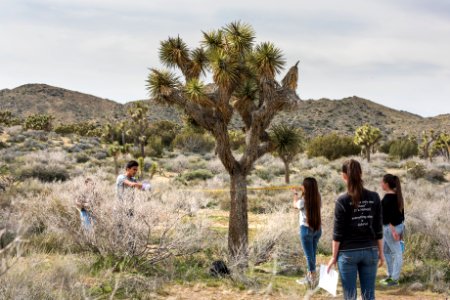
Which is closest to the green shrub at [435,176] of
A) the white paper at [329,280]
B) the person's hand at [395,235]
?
the person's hand at [395,235]

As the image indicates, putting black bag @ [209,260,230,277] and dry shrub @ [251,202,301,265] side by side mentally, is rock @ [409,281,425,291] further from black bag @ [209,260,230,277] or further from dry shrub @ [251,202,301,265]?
black bag @ [209,260,230,277]

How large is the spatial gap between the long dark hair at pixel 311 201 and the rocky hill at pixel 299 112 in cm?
5701

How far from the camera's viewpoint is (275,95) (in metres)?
9.49

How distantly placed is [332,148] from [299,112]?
4011 centimetres

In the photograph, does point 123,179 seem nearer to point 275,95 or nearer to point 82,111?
point 275,95

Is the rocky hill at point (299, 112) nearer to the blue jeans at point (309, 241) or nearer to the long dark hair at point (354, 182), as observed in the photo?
the blue jeans at point (309, 241)

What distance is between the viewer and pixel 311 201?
7055 millimetres

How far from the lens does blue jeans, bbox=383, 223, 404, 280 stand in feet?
25.2

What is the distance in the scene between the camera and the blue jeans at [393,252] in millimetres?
7692

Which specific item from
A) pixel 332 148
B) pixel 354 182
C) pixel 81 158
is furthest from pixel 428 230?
pixel 332 148

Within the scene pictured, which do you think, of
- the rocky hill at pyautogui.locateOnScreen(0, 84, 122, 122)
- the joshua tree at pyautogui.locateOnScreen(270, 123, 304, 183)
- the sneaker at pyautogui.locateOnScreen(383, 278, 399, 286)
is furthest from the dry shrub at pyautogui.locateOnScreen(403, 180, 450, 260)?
the rocky hill at pyautogui.locateOnScreen(0, 84, 122, 122)

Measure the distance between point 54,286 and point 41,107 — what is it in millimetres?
87978

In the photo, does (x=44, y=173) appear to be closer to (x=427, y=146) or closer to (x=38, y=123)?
(x=427, y=146)

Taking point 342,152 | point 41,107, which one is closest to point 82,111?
point 41,107
